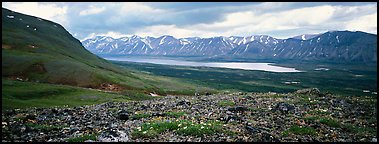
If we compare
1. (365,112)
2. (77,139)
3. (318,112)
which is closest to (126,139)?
(77,139)

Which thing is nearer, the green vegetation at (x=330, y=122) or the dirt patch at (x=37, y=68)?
the green vegetation at (x=330, y=122)

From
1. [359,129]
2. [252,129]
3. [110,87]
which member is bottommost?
[110,87]

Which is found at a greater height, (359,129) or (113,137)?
(113,137)

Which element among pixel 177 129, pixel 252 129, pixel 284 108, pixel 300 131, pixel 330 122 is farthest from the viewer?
pixel 284 108

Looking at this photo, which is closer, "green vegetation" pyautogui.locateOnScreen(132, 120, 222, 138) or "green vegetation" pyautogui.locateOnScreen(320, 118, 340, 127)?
"green vegetation" pyautogui.locateOnScreen(132, 120, 222, 138)

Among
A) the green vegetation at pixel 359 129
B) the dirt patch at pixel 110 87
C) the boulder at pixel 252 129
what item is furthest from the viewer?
the dirt patch at pixel 110 87

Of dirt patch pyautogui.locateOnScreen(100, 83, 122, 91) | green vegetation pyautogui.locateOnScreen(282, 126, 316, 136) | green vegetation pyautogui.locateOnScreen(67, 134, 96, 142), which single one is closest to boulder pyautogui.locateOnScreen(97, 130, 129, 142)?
green vegetation pyautogui.locateOnScreen(67, 134, 96, 142)

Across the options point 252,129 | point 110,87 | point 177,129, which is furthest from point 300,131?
point 110,87

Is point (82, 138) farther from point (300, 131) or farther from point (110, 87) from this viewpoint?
point (110, 87)

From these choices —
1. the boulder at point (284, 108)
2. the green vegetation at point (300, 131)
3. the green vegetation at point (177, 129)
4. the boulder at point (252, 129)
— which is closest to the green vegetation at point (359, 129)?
the green vegetation at point (300, 131)

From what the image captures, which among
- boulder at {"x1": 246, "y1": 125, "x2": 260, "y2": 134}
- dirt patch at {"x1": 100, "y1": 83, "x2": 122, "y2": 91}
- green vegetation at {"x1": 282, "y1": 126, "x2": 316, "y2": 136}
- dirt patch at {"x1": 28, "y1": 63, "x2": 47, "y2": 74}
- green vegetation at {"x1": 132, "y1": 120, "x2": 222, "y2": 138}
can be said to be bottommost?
dirt patch at {"x1": 100, "y1": 83, "x2": 122, "y2": 91}

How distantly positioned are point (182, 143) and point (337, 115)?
1838cm

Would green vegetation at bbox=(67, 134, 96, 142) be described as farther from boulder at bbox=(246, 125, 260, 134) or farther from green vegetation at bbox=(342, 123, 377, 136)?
green vegetation at bbox=(342, 123, 377, 136)

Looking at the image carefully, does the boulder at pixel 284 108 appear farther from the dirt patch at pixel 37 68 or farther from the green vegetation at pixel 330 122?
Result: the dirt patch at pixel 37 68
